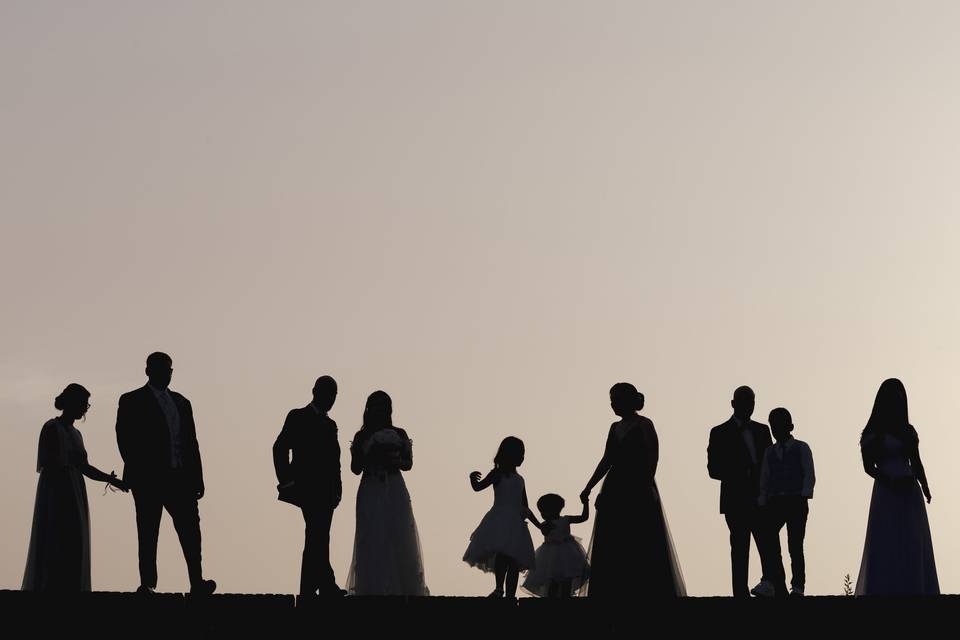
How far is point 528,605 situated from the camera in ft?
54.0

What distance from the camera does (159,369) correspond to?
59.4 ft

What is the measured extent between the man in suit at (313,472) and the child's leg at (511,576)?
2.84 m

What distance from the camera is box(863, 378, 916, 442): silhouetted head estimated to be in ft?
65.1

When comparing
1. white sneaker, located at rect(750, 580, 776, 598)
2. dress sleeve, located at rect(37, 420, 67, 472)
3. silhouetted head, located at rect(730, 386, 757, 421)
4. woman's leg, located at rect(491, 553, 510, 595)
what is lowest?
white sneaker, located at rect(750, 580, 776, 598)

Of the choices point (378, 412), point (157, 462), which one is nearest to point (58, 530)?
point (157, 462)

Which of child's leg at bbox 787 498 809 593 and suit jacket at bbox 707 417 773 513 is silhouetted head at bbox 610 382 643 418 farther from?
child's leg at bbox 787 498 809 593

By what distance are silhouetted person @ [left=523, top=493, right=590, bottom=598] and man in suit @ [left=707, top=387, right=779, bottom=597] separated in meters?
1.81

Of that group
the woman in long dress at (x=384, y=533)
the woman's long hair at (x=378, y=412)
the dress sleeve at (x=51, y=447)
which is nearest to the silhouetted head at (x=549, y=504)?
the woman in long dress at (x=384, y=533)

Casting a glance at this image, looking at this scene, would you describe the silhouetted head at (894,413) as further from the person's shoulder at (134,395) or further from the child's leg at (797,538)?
the person's shoulder at (134,395)

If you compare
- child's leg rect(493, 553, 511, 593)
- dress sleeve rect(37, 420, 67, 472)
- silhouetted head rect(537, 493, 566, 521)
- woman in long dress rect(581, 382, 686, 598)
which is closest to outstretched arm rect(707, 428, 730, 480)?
woman in long dress rect(581, 382, 686, 598)

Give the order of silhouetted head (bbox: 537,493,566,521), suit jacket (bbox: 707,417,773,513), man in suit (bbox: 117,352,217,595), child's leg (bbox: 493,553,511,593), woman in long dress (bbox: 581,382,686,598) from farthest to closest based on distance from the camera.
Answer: silhouetted head (bbox: 537,493,566,521) < child's leg (bbox: 493,553,511,593) < suit jacket (bbox: 707,417,773,513) < woman in long dress (bbox: 581,382,686,598) < man in suit (bbox: 117,352,217,595)

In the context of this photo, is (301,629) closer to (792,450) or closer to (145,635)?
(145,635)

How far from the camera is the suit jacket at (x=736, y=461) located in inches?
818

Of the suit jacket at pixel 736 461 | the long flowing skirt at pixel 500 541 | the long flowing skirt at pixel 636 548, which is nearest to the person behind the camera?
the long flowing skirt at pixel 636 548
